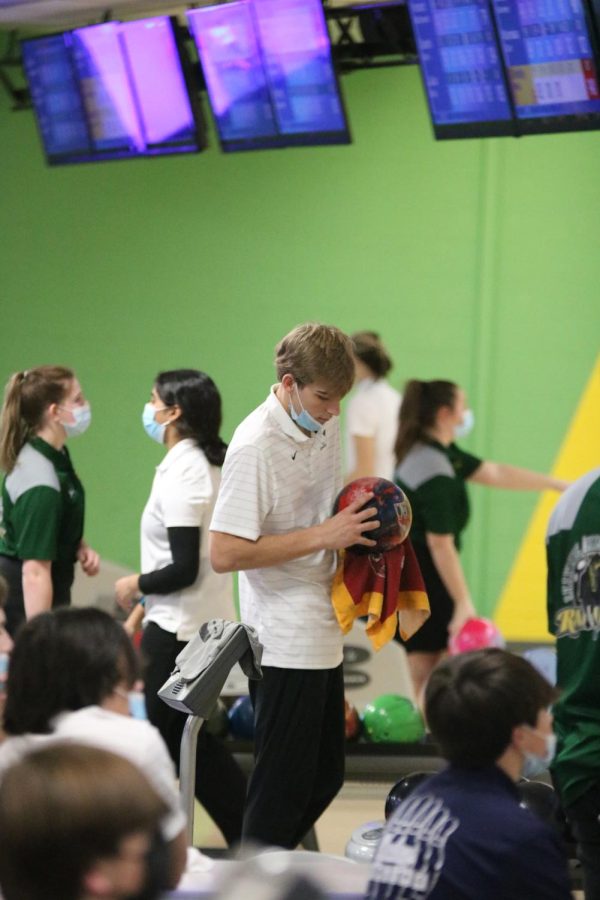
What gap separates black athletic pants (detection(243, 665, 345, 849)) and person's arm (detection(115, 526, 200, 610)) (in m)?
0.63


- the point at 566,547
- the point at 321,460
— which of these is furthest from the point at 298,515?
the point at 566,547

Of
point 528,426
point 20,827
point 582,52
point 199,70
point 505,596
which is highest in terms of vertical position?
point 199,70

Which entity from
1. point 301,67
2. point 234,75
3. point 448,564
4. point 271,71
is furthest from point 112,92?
point 448,564

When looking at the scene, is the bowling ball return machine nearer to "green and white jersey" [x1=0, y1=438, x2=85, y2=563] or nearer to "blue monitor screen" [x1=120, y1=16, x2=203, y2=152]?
"green and white jersey" [x1=0, y1=438, x2=85, y2=563]

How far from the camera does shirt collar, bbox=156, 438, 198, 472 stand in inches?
160

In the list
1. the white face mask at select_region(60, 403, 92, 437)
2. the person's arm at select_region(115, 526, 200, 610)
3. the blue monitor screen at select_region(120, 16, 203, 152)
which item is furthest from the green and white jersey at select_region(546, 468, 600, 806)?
the blue monitor screen at select_region(120, 16, 203, 152)

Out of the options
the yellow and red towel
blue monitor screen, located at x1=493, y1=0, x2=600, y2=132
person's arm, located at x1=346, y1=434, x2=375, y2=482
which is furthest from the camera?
person's arm, located at x1=346, y1=434, x2=375, y2=482

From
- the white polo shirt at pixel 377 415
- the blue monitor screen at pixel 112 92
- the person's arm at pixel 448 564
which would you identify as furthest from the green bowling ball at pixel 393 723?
the blue monitor screen at pixel 112 92

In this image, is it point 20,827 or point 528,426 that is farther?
point 528,426

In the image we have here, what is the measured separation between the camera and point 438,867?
2.05 m

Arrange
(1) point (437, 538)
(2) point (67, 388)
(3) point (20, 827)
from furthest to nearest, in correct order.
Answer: (1) point (437, 538)
(2) point (67, 388)
(3) point (20, 827)

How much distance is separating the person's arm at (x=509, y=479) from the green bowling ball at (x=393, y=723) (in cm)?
129

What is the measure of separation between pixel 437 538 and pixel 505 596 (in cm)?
242

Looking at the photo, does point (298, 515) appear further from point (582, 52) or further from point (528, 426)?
point (528, 426)
